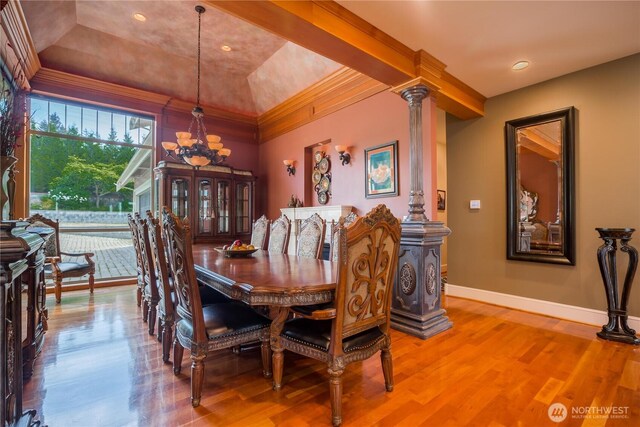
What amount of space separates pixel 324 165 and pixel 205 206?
2232 mm

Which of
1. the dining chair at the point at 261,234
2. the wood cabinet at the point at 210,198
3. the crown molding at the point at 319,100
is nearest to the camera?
the dining chair at the point at 261,234

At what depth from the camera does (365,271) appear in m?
1.59

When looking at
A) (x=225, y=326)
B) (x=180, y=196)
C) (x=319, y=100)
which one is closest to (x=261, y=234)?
(x=225, y=326)

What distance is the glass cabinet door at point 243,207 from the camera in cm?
558

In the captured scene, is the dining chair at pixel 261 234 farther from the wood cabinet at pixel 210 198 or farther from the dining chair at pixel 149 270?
the wood cabinet at pixel 210 198

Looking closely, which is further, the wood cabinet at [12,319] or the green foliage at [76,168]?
the green foliage at [76,168]

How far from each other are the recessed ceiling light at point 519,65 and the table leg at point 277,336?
3.35 meters

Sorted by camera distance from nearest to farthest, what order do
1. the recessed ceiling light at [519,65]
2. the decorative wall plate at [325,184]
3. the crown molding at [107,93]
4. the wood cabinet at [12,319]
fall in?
the wood cabinet at [12,319] < the recessed ceiling light at [519,65] < the crown molding at [107,93] < the decorative wall plate at [325,184]

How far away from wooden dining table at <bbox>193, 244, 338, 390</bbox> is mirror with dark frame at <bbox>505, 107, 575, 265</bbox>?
2708mm

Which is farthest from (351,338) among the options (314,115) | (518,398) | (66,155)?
(66,155)

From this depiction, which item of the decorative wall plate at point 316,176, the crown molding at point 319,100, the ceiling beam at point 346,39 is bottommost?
the decorative wall plate at point 316,176

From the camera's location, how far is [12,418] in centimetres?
126

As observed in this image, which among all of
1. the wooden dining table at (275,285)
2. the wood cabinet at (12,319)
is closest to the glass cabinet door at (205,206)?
the wooden dining table at (275,285)

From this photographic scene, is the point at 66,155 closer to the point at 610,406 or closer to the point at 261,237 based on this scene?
the point at 261,237
